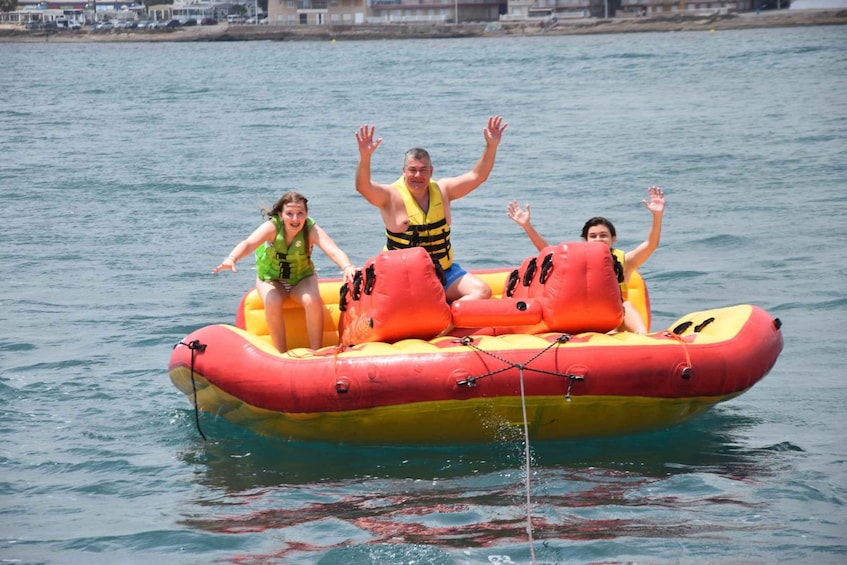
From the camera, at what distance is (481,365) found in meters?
6.48

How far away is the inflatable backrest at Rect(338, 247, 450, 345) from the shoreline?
6389cm

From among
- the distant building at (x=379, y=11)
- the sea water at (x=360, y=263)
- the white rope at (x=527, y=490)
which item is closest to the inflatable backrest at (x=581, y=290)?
the white rope at (x=527, y=490)

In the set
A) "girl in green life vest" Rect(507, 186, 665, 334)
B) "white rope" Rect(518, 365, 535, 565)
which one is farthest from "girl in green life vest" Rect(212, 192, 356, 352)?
"white rope" Rect(518, 365, 535, 565)

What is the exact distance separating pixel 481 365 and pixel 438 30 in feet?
234

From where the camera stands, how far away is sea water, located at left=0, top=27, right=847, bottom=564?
19.6 feet

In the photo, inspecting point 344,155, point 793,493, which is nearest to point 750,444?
point 793,493

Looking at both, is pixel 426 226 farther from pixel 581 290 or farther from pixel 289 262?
pixel 581 290

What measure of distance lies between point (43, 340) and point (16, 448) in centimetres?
235

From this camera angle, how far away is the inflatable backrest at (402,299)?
22.3 ft

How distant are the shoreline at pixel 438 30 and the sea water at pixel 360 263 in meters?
41.5

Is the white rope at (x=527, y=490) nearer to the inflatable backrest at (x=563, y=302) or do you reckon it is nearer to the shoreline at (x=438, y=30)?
the inflatable backrest at (x=563, y=302)

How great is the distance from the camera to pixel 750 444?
7152mm

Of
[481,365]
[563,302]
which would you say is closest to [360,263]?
[563,302]

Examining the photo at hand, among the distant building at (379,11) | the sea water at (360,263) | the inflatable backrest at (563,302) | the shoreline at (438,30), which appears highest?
the distant building at (379,11)
